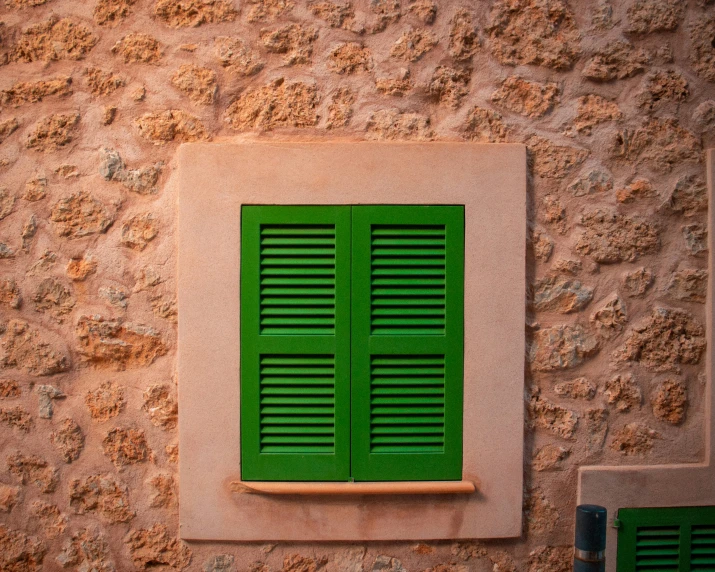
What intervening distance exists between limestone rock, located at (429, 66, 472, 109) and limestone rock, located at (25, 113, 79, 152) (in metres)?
1.60

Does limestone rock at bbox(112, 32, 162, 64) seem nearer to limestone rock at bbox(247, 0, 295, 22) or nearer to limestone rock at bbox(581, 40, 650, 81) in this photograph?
limestone rock at bbox(247, 0, 295, 22)

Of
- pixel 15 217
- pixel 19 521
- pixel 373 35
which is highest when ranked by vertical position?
pixel 373 35

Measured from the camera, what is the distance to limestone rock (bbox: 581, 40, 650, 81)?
256cm

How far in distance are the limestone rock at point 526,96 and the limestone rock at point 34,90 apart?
6.28 feet

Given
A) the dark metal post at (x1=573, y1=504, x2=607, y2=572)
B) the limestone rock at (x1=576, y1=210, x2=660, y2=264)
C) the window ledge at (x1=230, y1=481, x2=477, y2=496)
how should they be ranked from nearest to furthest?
the dark metal post at (x1=573, y1=504, x2=607, y2=572), the window ledge at (x1=230, y1=481, x2=477, y2=496), the limestone rock at (x1=576, y1=210, x2=660, y2=264)

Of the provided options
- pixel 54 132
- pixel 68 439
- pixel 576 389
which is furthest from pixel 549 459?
pixel 54 132

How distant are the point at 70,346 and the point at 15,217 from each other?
63 cm

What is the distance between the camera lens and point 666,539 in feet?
8.50

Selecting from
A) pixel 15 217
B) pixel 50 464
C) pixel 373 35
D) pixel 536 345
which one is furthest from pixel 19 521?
pixel 373 35

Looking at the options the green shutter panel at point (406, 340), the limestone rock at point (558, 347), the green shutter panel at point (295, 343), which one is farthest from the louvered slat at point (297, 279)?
the limestone rock at point (558, 347)

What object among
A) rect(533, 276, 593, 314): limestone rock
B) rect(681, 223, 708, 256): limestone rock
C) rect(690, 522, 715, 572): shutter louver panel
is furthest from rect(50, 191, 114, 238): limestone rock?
rect(690, 522, 715, 572): shutter louver panel

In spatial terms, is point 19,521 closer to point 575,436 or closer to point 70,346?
point 70,346

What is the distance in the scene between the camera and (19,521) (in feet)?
8.39

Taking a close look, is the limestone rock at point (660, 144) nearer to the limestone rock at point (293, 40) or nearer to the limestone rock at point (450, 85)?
the limestone rock at point (450, 85)
